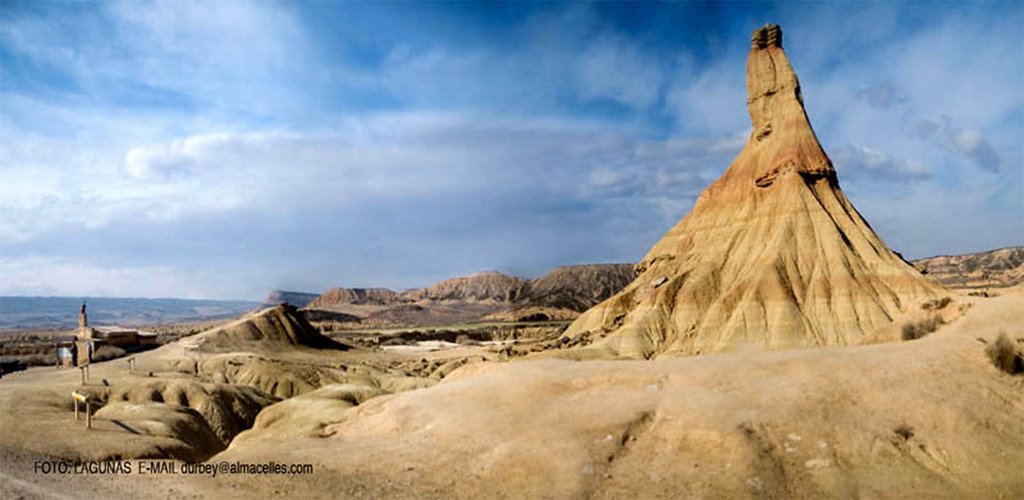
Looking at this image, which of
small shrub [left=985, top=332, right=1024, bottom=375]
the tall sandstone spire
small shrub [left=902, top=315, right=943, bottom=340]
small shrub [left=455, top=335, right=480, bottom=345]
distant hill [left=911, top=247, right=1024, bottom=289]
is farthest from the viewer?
distant hill [left=911, top=247, right=1024, bottom=289]

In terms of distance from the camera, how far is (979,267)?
148 m

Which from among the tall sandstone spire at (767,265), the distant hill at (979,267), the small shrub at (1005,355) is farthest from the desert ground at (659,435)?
the distant hill at (979,267)

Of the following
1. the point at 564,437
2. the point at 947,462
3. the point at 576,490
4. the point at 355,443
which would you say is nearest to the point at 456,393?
the point at 355,443

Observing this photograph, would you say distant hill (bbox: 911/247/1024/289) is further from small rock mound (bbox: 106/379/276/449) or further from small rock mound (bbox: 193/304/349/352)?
small rock mound (bbox: 106/379/276/449)

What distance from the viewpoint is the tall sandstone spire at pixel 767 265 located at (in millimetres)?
54000

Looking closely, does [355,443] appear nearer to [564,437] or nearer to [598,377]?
[564,437]

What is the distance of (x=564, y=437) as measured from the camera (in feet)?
59.5

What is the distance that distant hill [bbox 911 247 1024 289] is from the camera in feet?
393

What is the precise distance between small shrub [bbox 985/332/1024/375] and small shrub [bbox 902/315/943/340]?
6.33m

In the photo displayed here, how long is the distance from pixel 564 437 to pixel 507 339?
10253cm

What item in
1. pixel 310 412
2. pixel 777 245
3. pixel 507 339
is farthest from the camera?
pixel 507 339

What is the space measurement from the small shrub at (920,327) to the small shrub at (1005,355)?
20.8 ft

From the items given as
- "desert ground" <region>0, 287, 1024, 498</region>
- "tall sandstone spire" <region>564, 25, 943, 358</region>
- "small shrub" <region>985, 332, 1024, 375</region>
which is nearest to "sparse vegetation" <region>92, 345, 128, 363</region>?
"desert ground" <region>0, 287, 1024, 498</region>

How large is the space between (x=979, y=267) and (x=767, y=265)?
400 ft
